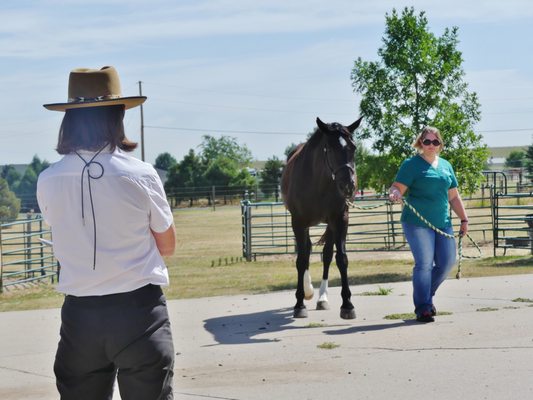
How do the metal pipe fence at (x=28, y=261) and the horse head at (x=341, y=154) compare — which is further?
the metal pipe fence at (x=28, y=261)

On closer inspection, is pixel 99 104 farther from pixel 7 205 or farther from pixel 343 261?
pixel 7 205

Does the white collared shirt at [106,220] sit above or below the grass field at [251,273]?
above

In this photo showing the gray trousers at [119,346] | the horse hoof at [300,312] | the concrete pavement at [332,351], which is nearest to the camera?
the gray trousers at [119,346]

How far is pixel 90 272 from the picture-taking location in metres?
3.93

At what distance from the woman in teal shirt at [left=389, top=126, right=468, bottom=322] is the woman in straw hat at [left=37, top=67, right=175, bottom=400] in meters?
5.13

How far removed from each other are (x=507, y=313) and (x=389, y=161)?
6687 millimetres

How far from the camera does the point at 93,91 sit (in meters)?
4.05

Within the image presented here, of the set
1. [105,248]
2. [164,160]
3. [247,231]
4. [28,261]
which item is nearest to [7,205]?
[247,231]

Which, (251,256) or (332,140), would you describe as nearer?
(332,140)

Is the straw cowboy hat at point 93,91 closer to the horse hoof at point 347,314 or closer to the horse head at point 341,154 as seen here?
the horse head at point 341,154

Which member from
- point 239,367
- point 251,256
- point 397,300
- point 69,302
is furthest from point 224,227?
point 69,302

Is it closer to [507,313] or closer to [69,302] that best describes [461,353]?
[507,313]

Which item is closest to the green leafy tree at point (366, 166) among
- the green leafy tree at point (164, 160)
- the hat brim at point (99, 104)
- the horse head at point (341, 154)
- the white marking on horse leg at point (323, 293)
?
the white marking on horse leg at point (323, 293)

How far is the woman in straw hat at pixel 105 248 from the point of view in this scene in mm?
3918
